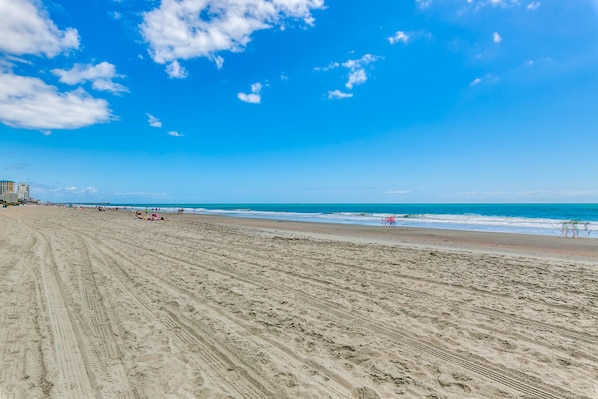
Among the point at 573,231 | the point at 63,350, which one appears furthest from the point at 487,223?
the point at 63,350

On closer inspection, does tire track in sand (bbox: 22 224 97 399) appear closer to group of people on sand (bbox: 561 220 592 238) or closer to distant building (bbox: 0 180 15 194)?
group of people on sand (bbox: 561 220 592 238)

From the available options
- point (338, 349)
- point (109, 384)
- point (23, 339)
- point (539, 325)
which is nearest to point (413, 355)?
point (338, 349)

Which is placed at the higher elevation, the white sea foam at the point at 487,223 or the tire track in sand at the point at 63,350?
the tire track in sand at the point at 63,350

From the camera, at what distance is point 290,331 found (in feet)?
14.2

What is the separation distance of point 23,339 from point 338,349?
3931mm

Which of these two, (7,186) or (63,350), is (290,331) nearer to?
(63,350)

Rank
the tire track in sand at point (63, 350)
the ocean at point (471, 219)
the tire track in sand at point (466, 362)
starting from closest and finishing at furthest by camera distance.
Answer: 1. the tire track in sand at point (63, 350)
2. the tire track in sand at point (466, 362)
3. the ocean at point (471, 219)

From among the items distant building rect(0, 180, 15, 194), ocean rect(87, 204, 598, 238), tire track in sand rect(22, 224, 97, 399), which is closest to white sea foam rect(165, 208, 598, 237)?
ocean rect(87, 204, 598, 238)

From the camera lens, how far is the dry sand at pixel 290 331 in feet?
10.1

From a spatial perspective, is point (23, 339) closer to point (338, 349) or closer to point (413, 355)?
point (338, 349)

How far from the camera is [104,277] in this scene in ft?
22.5

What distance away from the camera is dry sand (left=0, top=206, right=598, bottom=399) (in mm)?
3082

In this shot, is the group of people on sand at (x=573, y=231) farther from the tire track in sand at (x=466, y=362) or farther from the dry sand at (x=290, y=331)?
the tire track in sand at (x=466, y=362)

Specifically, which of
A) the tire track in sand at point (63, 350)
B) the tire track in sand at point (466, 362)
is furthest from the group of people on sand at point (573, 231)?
the tire track in sand at point (63, 350)
